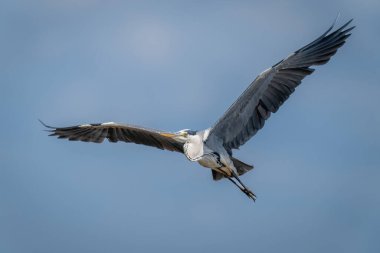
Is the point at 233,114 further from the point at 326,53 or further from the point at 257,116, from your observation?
the point at 326,53

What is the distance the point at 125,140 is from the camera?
53.3 ft

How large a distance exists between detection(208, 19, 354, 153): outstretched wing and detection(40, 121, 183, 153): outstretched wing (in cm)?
168

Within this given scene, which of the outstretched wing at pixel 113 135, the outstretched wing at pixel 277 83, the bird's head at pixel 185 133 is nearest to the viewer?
the outstretched wing at pixel 277 83

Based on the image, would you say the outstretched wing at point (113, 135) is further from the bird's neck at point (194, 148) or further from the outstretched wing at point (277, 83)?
the outstretched wing at point (277, 83)

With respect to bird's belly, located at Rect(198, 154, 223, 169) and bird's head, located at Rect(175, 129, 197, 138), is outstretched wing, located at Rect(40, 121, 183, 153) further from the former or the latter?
bird's belly, located at Rect(198, 154, 223, 169)

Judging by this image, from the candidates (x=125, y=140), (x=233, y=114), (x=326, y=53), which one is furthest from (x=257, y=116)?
(x=125, y=140)

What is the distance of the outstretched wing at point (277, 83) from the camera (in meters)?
14.3

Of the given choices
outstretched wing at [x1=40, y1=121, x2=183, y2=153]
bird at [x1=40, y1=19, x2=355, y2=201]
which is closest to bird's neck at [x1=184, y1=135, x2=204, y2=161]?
bird at [x1=40, y1=19, x2=355, y2=201]

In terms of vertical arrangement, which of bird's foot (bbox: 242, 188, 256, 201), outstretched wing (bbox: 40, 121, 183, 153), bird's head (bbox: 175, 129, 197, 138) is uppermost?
outstretched wing (bbox: 40, 121, 183, 153)

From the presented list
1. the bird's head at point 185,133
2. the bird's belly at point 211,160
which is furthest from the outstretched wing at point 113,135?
the bird's belly at point 211,160

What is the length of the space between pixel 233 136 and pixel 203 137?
571mm

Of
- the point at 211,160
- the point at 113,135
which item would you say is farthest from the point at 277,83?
the point at 113,135

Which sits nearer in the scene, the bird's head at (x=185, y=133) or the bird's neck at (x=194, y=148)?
the bird's neck at (x=194, y=148)

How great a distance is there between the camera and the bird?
47.1ft
